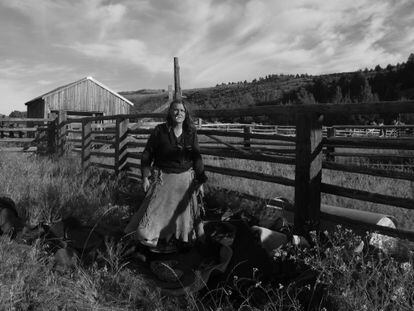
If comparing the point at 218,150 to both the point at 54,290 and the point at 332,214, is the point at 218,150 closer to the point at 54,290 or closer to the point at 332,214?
the point at 332,214

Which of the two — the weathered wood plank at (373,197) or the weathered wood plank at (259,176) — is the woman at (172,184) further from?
the weathered wood plank at (373,197)

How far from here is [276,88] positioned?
139500mm

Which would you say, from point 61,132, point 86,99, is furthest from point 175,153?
point 86,99

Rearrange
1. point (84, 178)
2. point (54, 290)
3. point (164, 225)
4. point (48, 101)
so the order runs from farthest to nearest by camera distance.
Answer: point (48, 101)
point (84, 178)
point (164, 225)
point (54, 290)

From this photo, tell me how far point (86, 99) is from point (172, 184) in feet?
105

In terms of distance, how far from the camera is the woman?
4391 millimetres

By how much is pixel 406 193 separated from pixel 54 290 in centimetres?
544

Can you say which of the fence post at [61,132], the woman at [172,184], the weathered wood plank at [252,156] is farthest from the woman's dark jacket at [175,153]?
the fence post at [61,132]

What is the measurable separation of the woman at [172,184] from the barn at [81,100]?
98.7 feet

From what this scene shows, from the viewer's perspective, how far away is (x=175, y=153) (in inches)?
178

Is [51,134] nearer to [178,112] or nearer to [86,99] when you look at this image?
[178,112]

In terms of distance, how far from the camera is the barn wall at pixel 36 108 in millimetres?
33688

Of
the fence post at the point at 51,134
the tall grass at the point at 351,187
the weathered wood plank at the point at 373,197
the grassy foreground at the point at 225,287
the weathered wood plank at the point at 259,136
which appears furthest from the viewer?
the fence post at the point at 51,134

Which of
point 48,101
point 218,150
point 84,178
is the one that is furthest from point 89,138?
point 48,101
